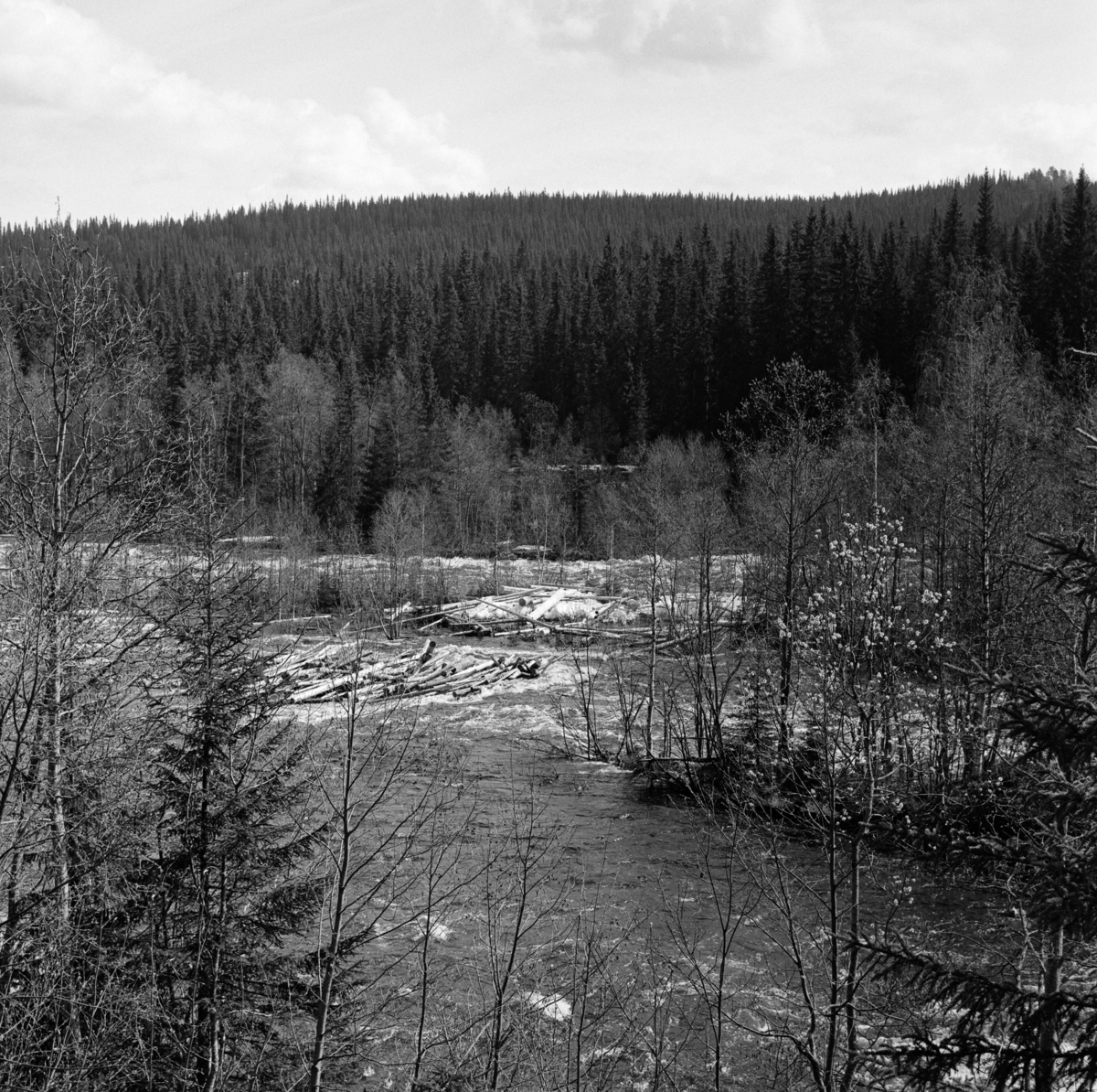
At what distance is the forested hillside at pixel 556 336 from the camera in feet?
226

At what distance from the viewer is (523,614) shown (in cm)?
4391

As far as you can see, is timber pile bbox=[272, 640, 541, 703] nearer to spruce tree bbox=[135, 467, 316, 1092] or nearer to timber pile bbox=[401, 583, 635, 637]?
timber pile bbox=[401, 583, 635, 637]

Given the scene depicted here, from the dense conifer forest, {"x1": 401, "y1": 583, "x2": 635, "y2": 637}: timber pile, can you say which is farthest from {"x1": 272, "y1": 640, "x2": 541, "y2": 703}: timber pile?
{"x1": 401, "y1": 583, "x2": 635, "y2": 637}: timber pile

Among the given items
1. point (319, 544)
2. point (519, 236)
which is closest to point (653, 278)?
point (319, 544)

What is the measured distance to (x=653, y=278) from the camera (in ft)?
348

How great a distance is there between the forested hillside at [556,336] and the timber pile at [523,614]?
1006cm

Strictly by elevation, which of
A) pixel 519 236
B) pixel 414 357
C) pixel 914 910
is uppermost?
pixel 519 236

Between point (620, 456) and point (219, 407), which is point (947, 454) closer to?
point (620, 456)

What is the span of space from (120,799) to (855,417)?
40.4 m

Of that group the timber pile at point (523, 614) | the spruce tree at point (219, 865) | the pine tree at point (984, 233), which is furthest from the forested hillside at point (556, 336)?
the spruce tree at point (219, 865)

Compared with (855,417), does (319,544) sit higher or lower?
lower

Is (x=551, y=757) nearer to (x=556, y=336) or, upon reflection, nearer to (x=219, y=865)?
(x=219, y=865)

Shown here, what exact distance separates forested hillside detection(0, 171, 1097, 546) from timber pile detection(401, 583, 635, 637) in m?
10.1

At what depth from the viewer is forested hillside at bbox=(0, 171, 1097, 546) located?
69000 mm
